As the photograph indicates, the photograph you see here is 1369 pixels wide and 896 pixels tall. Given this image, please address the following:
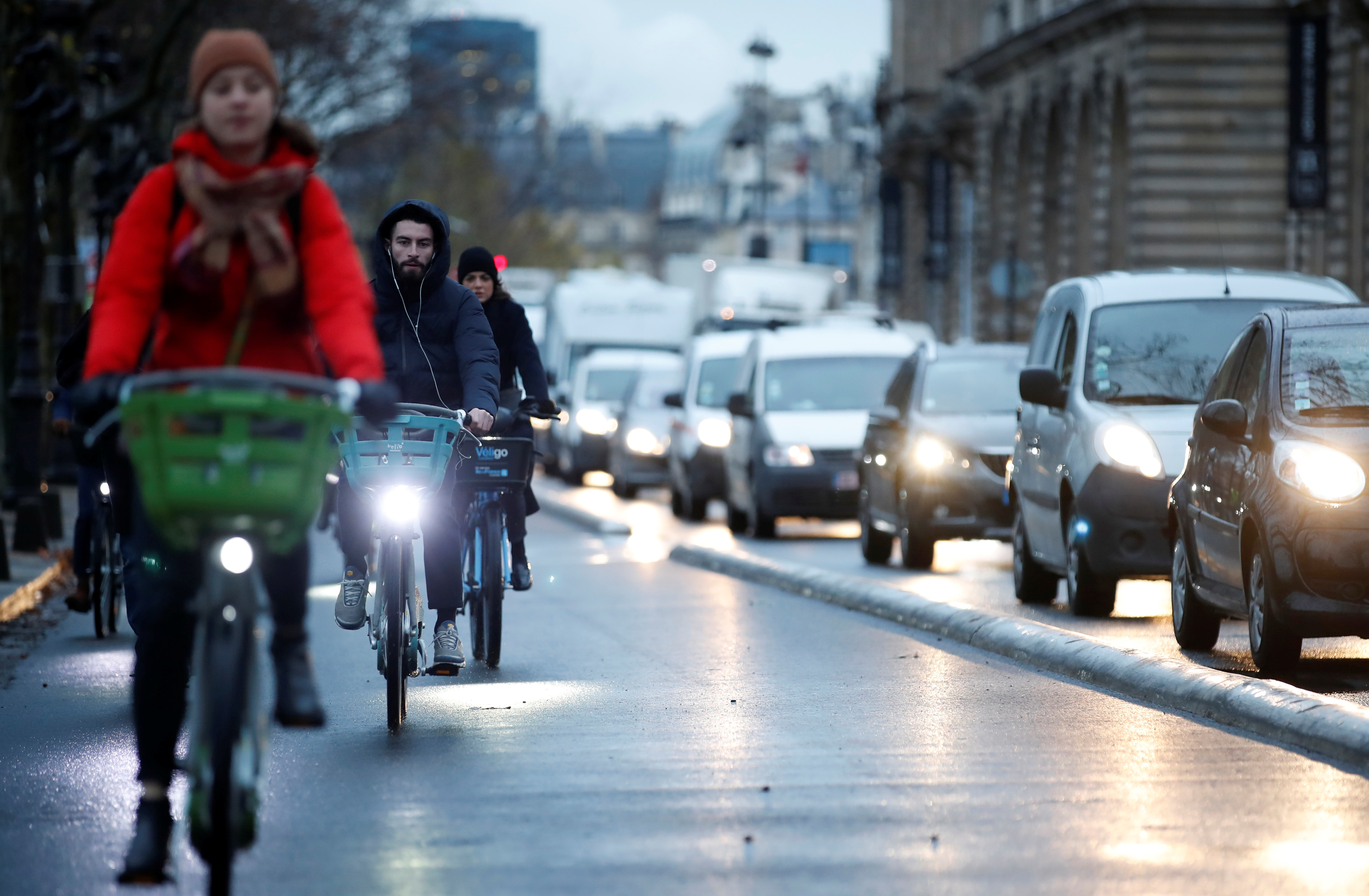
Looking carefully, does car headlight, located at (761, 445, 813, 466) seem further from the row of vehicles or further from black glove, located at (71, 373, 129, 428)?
black glove, located at (71, 373, 129, 428)

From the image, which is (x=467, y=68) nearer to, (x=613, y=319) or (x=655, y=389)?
(x=613, y=319)

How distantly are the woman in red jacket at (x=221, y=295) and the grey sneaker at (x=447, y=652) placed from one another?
3473 millimetres

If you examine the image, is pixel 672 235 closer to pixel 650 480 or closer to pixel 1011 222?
pixel 1011 222

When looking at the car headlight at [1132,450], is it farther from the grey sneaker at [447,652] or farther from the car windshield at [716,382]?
the car windshield at [716,382]

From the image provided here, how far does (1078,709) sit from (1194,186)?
3663 cm

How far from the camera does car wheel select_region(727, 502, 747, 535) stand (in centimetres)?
2362

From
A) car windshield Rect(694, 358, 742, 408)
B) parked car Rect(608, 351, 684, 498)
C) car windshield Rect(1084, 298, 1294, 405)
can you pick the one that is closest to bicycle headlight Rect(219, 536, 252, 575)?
car windshield Rect(1084, 298, 1294, 405)

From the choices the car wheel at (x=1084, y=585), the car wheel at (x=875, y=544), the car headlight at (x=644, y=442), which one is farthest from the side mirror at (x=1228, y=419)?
the car headlight at (x=644, y=442)

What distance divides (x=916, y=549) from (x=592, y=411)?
64.2 ft

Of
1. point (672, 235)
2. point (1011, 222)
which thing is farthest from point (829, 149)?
point (1011, 222)

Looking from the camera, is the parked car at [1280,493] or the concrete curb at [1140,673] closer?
the concrete curb at [1140,673]

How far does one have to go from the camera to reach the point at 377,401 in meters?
5.40

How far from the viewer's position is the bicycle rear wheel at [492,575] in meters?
10.5

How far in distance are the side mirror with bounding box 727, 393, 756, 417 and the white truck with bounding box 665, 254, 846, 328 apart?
2112cm
